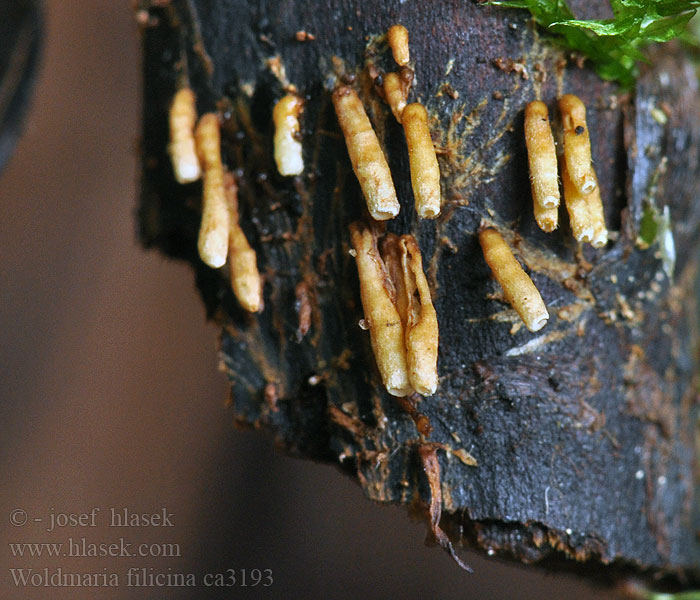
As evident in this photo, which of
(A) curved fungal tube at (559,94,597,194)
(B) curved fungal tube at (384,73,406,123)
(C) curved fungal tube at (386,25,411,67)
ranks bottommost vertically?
(A) curved fungal tube at (559,94,597,194)

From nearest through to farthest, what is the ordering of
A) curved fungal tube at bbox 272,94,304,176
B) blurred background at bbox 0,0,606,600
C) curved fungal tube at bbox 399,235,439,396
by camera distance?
curved fungal tube at bbox 399,235,439,396, curved fungal tube at bbox 272,94,304,176, blurred background at bbox 0,0,606,600

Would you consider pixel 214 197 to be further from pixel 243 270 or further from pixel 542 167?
pixel 542 167

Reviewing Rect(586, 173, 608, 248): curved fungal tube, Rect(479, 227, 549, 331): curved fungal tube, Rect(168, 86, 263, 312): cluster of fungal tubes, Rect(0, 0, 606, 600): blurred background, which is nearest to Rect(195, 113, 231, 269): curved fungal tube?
Rect(168, 86, 263, 312): cluster of fungal tubes

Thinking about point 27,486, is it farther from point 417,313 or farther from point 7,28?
point 417,313

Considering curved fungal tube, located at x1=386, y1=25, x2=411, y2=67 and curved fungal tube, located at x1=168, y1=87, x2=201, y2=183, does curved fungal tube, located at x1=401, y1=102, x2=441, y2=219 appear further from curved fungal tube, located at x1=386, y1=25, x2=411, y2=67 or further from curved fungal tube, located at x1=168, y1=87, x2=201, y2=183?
curved fungal tube, located at x1=168, y1=87, x2=201, y2=183

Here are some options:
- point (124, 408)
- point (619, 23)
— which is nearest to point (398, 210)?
point (619, 23)

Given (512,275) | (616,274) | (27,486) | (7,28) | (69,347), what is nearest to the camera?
(512,275)

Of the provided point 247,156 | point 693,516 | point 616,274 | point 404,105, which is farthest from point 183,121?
point 693,516
